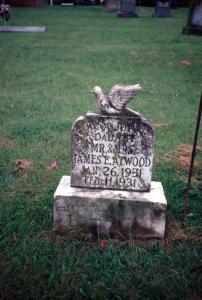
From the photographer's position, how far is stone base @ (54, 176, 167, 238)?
11.5ft

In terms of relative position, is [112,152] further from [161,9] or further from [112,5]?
[112,5]

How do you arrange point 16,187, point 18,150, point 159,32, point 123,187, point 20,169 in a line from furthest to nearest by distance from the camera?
1. point 159,32
2. point 18,150
3. point 20,169
4. point 16,187
5. point 123,187

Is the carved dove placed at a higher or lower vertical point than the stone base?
higher

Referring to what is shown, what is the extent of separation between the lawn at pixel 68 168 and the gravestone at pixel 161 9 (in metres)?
11.8

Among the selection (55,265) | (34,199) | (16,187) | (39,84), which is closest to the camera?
(55,265)

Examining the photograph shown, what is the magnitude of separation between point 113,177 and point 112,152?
24 cm

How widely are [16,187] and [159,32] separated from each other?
1359 cm

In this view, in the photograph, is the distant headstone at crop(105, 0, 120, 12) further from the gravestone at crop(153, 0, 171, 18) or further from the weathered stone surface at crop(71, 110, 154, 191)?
the weathered stone surface at crop(71, 110, 154, 191)

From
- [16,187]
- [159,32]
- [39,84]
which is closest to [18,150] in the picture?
[16,187]

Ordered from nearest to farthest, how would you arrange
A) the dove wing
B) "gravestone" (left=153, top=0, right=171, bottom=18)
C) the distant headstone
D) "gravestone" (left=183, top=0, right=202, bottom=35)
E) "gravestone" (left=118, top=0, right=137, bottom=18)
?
the dove wing < "gravestone" (left=183, top=0, right=202, bottom=35) < "gravestone" (left=118, top=0, right=137, bottom=18) < "gravestone" (left=153, top=0, right=171, bottom=18) < the distant headstone

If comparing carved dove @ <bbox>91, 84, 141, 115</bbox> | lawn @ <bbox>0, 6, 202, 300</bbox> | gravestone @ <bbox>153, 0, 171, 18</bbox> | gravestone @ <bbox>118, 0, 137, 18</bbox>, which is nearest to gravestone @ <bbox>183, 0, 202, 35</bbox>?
lawn @ <bbox>0, 6, 202, 300</bbox>

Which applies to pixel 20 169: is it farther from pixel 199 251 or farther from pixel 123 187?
pixel 199 251

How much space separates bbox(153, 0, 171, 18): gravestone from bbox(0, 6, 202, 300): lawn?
11.8 metres

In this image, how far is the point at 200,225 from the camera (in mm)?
3730
